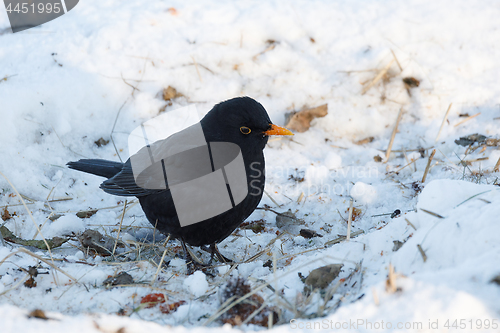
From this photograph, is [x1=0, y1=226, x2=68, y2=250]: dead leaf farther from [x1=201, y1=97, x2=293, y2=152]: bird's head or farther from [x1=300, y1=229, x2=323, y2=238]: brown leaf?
[x1=300, y1=229, x2=323, y2=238]: brown leaf

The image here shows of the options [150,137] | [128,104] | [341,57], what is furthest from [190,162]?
[341,57]

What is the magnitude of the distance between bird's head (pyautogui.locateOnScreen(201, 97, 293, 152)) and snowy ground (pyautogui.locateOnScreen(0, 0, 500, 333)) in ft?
2.83

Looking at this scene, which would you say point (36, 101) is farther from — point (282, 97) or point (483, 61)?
point (483, 61)

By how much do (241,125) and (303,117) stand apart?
1.65 meters

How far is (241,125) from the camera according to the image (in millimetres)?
3051

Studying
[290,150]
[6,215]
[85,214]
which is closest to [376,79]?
[290,150]

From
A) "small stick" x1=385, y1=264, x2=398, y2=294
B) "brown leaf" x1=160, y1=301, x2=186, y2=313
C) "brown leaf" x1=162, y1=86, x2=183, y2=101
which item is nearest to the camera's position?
"small stick" x1=385, y1=264, x2=398, y2=294

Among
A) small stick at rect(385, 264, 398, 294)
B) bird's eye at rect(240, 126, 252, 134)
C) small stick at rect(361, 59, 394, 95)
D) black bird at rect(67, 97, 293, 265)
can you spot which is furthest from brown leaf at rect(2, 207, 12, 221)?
small stick at rect(361, 59, 394, 95)

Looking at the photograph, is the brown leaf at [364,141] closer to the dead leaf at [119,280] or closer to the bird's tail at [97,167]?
the bird's tail at [97,167]

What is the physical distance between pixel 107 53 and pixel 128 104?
76 cm

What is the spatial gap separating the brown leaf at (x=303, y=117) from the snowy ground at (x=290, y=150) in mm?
92

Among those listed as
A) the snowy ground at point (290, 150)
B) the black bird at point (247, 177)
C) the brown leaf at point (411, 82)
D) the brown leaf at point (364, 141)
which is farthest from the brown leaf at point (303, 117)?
the black bird at point (247, 177)

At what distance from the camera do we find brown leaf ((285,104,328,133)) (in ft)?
14.8

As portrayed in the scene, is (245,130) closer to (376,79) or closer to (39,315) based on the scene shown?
(39,315)
